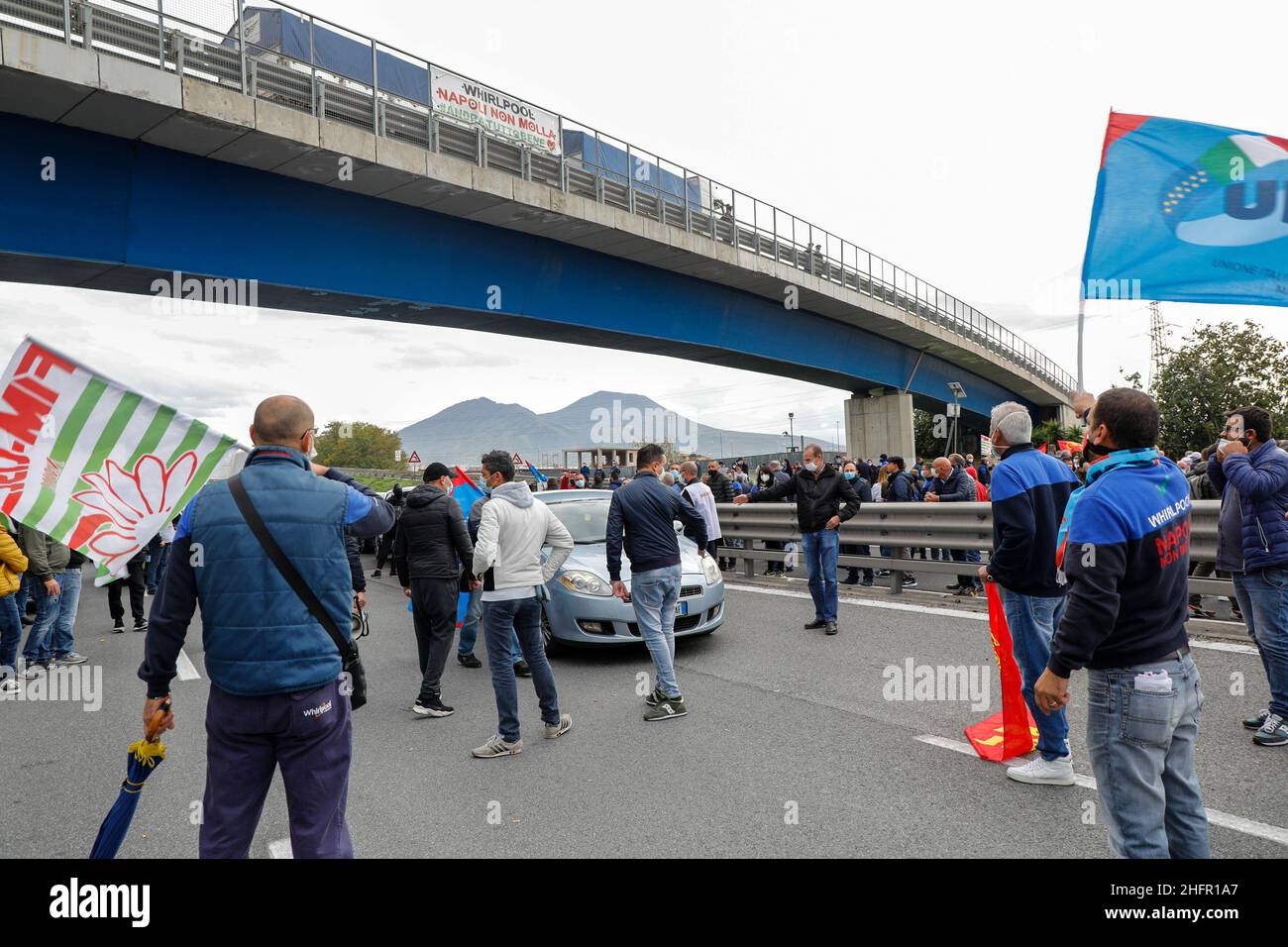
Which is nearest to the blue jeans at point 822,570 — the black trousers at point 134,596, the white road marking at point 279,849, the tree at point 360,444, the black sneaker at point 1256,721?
the black sneaker at point 1256,721

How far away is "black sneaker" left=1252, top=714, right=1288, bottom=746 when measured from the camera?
4.53m

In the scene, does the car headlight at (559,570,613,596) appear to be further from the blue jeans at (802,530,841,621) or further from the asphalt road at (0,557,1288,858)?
the blue jeans at (802,530,841,621)

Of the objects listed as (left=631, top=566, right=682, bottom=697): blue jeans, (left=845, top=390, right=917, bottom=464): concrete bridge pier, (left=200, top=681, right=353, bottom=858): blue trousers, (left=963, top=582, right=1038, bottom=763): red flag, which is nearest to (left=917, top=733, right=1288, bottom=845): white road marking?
(left=963, top=582, right=1038, bottom=763): red flag

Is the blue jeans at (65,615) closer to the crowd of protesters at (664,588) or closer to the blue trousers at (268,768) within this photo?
the crowd of protesters at (664,588)

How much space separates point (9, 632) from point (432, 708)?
168 inches

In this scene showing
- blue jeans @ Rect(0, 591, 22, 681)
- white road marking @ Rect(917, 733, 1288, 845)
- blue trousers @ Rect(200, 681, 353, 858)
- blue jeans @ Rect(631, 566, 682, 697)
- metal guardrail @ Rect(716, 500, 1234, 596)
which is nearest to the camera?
blue trousers @ Rect(200, 681, 353, 858)

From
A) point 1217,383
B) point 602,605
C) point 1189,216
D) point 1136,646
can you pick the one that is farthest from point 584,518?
point 1217,383

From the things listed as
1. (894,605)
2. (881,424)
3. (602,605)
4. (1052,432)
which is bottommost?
(894,605)

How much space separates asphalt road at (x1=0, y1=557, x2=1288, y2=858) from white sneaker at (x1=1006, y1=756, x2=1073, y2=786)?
0.16 ft

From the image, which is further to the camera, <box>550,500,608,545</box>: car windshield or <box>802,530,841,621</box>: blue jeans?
<box>550,500,608,545</box>: car windshield

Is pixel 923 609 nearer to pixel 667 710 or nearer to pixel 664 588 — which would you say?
pixel 664 588

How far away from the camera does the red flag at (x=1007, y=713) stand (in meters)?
4.63

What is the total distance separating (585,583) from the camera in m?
7.56

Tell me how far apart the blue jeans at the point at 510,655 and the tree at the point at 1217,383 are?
37503mm
